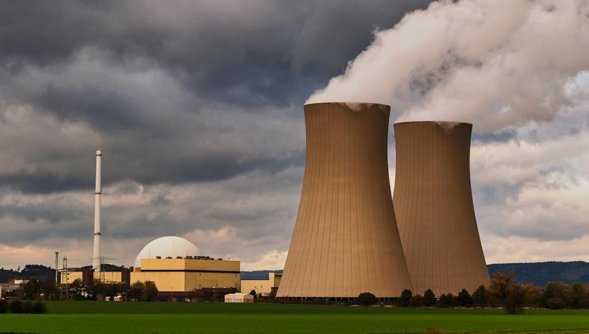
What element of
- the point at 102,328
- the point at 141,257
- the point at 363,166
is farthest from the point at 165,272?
the point at 102,328

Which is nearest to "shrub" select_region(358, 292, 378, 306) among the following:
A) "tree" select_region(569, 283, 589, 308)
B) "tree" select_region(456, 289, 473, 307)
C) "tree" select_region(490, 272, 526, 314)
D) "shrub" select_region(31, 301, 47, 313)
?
"tree" select_region(490, 272, 526, 314)

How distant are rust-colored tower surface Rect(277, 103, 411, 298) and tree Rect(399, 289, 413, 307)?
1259 mm

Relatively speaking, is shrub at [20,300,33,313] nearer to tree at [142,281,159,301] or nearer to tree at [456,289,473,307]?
tree at [456,289,473,307]

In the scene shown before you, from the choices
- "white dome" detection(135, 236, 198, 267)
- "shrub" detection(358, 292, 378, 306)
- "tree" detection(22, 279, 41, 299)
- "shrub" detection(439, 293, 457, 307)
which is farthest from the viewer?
"white dome" detection(135, 236, 198, 267)

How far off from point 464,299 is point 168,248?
5400 cm

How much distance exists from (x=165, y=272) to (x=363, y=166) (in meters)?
52.9

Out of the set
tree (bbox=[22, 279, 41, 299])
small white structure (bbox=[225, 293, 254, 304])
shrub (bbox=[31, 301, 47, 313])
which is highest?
tree (bbox=[22, 279, 41, 299])

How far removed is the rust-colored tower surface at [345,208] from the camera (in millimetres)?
64875

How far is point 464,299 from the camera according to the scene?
72562mm

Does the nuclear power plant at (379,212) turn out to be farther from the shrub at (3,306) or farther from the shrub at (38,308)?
the shrub at (3,306)

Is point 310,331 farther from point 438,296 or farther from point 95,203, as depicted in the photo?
point 95,203

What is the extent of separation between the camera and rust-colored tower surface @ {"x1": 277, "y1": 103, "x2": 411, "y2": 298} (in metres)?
64.9

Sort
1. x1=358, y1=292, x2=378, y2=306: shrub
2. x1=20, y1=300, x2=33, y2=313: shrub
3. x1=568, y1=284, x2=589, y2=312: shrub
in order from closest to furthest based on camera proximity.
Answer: x1=20, y1=300, x2=33, y2=313: shrub
x1=358, y1=292, x2=378, y2=306: shrub
x1=568, y1=284, x2=589, y2=312: shrub

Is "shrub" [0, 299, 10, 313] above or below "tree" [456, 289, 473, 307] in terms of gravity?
below
